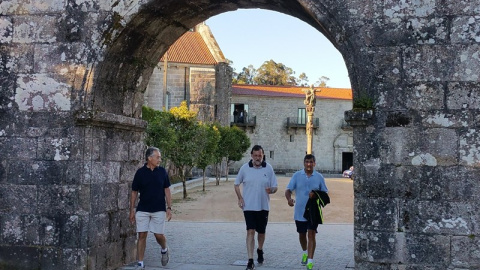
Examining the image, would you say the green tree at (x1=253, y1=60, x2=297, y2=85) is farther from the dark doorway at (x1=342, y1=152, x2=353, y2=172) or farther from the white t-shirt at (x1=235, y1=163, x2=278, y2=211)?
the white t-shirt at (x1=235, y1=163, x2=278, y2=211)

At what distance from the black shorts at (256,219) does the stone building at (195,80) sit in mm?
28746

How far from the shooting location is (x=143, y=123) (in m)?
6.99

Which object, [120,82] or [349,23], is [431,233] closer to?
[349,23]

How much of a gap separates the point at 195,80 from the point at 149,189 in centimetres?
3056

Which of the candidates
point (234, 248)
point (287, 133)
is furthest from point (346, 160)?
point (234, 248)

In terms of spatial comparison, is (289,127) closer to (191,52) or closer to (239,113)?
(239,113)

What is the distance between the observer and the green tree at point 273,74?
6256 cm

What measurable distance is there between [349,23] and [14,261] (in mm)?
4254

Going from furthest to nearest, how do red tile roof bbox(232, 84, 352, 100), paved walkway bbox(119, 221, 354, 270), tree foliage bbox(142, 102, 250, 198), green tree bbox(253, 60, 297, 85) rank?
green tree bbox(253, 60, 297, 85) < red tile roof bbox(232, 84, 352, 100) < tree foliage bbox(142, 102, 250, 198) < paved walkway bbox(119, 221, 354, 270)

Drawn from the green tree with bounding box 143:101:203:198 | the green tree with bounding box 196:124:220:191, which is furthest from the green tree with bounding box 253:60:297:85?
the green tree with bounding box 143:101:203:198

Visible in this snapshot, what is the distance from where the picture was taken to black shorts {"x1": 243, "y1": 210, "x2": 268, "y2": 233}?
6527mm

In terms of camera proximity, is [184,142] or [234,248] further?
[184,142]

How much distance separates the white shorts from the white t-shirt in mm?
1064

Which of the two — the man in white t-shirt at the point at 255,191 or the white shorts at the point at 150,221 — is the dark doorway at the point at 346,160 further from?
the white shorts at the point at 150,221
